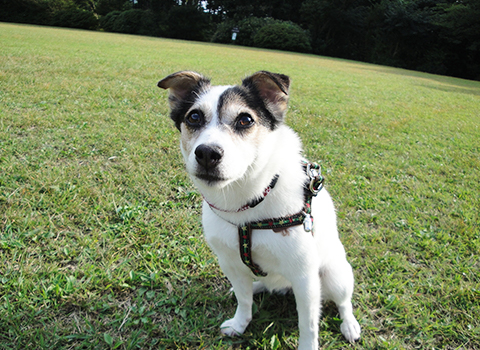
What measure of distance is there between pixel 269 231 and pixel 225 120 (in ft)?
2.44

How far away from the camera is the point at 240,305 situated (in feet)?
7.08

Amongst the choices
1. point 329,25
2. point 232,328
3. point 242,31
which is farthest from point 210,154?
point 329,25

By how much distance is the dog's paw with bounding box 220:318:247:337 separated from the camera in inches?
84.7

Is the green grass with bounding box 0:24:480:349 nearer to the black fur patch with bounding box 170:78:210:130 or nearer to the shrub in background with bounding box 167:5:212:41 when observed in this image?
the black fur patch with bounding box 170:78:210:130

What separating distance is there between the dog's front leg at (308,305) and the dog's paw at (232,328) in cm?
42

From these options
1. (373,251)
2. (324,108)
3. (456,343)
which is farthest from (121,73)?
(456,343)

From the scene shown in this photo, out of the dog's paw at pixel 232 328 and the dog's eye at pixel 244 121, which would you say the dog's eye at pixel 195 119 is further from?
the dog's paw at pixel 232 328

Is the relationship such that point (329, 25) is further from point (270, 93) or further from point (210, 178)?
point (210, 178)

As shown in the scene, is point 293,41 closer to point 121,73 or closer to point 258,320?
point 121,73

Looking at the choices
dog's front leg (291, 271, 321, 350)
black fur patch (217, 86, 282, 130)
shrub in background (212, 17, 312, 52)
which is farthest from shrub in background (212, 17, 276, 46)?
dog's front leg (291, 271, 321, 350)

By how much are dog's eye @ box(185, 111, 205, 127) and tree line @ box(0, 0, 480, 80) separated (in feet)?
115

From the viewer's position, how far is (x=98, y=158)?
4.18m

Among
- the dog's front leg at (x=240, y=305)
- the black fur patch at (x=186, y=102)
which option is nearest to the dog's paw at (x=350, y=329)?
the dog's front leg at (x=240, y=305)

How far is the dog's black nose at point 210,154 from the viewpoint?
5.50 feet
